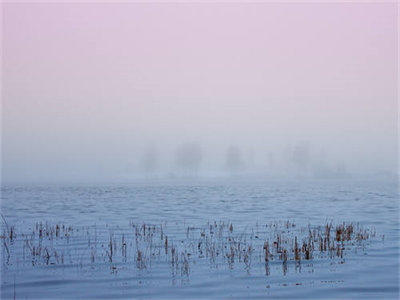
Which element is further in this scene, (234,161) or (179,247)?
(234,161)

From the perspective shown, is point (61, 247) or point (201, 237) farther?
point (201, 237)

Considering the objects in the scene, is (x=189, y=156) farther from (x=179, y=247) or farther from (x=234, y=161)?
(x=179, y=247)

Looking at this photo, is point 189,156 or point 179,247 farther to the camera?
point 189,156

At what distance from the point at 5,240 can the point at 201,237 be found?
835 centimetres

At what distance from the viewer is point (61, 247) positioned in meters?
17.8

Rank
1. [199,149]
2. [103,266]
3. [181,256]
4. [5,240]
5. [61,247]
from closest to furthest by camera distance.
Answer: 1. [103,266]
2. [181,256]
3. [61,247]
4. [5,240]
5. [199,149]

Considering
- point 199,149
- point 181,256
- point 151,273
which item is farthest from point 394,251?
point 199,149

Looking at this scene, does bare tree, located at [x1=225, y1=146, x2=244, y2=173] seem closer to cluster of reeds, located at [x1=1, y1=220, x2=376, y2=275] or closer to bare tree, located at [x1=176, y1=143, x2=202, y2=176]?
bare tree, located at [x1=176, y1=143, x2=202, y2=176]

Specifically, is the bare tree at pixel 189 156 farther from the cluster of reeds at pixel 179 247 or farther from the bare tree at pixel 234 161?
the cluster of reeds at pixel 179 247

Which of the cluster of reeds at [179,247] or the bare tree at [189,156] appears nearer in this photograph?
the cluster of reeds at [179,247]

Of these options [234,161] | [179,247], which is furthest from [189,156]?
[179,247]

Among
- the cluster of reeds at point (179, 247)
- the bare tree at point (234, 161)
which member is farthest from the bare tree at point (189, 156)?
the cluster of reeds at point (179, 247)

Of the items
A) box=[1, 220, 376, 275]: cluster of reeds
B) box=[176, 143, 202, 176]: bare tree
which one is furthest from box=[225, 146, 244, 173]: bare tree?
box=[1, 220, 376, 275]: cluster of reeds

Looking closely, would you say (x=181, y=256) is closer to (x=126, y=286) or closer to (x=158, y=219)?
(x=126, y=286)
